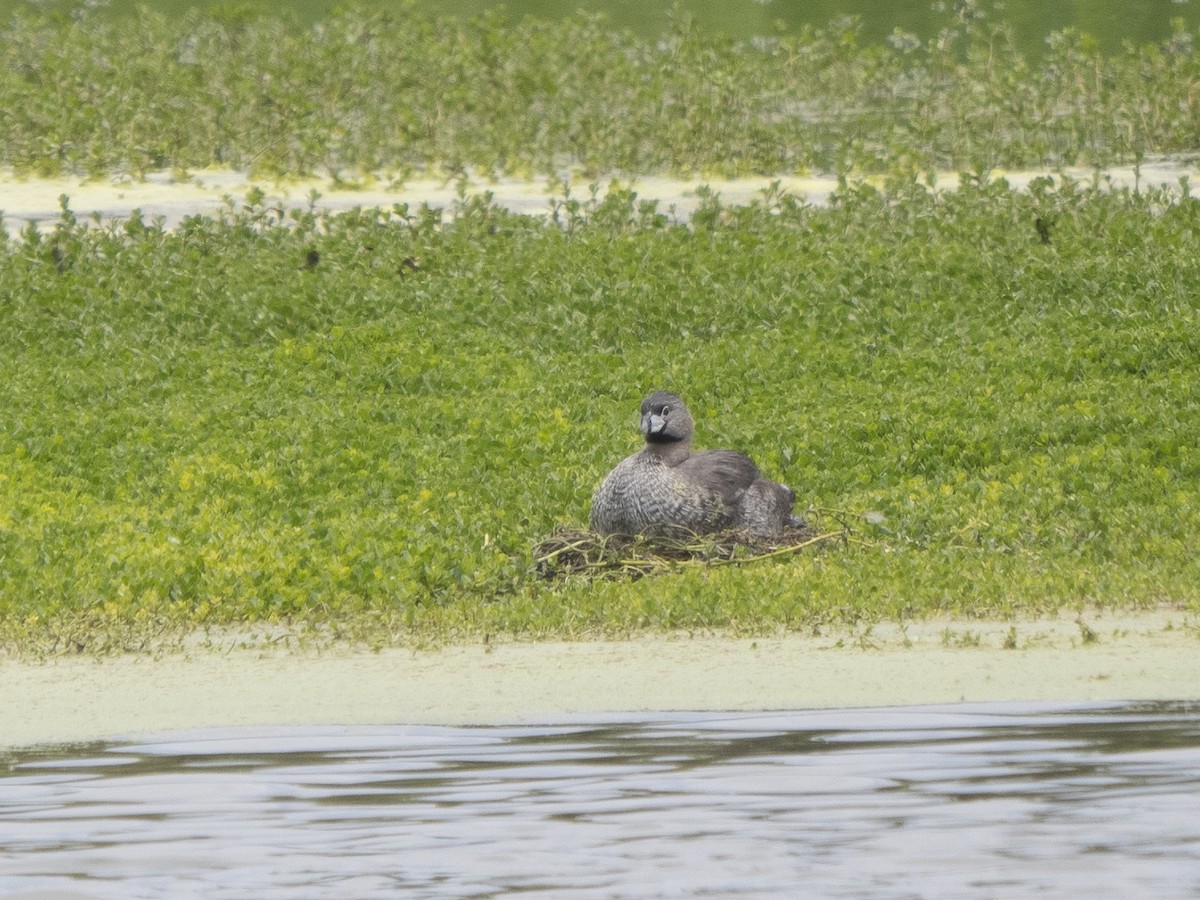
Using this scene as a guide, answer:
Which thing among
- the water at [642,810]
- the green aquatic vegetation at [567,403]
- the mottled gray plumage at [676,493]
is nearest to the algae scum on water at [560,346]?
the green aquatic vegetation at [567,403]

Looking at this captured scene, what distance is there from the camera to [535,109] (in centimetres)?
2209

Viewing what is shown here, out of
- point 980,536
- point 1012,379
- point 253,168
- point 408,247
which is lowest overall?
point 980,536

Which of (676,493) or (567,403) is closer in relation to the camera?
(676,493)

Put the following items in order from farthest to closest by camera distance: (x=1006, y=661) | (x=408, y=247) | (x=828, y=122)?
(x=828, y=122) < (x=408, y=247) < (x=1006, y=661)

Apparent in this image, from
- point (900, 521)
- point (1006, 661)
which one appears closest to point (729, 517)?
point (900, 521)

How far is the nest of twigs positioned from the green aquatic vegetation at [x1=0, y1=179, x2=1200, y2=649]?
0.34ft

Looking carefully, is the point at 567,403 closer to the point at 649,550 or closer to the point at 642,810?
the point at 649,550

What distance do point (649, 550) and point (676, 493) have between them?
0.88 feet

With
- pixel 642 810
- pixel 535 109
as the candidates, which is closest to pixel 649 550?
pixel 642 810

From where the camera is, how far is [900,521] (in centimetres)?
947

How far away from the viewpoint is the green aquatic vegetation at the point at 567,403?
8680mm

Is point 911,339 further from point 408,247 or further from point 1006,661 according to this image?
point 1006,661

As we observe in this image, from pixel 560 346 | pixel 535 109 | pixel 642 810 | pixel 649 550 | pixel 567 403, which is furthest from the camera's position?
pixel 535 109

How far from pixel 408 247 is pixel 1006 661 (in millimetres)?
8767
